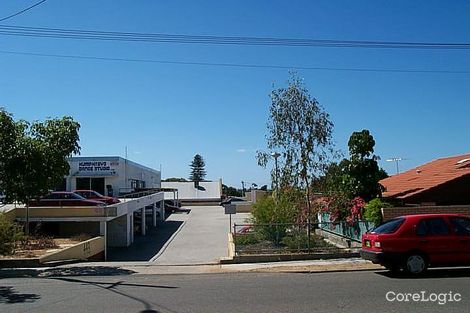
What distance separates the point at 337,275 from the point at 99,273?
7.73 metres

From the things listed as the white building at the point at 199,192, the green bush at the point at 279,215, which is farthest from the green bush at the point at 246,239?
the white building at the point at 199,192

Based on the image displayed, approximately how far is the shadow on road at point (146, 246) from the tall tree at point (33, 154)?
713 cm

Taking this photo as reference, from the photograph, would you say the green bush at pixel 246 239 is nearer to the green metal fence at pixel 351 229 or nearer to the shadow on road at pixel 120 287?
the green metal fence at pixel 351 229

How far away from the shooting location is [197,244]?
3225cm

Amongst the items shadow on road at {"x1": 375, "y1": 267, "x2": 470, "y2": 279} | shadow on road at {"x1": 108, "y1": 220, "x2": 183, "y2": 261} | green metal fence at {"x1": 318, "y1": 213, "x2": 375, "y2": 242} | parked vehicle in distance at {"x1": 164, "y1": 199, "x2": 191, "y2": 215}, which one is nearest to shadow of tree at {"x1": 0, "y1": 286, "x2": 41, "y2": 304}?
shadow on road at {"x1": 375, "y1": 267, "x2": 470, "y2": 279}

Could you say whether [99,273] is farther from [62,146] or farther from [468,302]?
[468,302]

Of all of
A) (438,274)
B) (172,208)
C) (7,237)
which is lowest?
(438,274)

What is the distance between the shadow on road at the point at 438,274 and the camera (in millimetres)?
13258

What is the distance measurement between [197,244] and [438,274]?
2019 cm

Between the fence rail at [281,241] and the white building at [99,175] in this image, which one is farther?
the white building at [99,175]

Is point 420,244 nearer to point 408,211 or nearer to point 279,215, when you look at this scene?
point 408,211

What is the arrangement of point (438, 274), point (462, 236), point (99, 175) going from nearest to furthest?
point (438, 274) → point (462, 236) → point (99, 175)

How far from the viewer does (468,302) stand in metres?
9.65

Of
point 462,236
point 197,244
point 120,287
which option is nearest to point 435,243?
point 462,236
